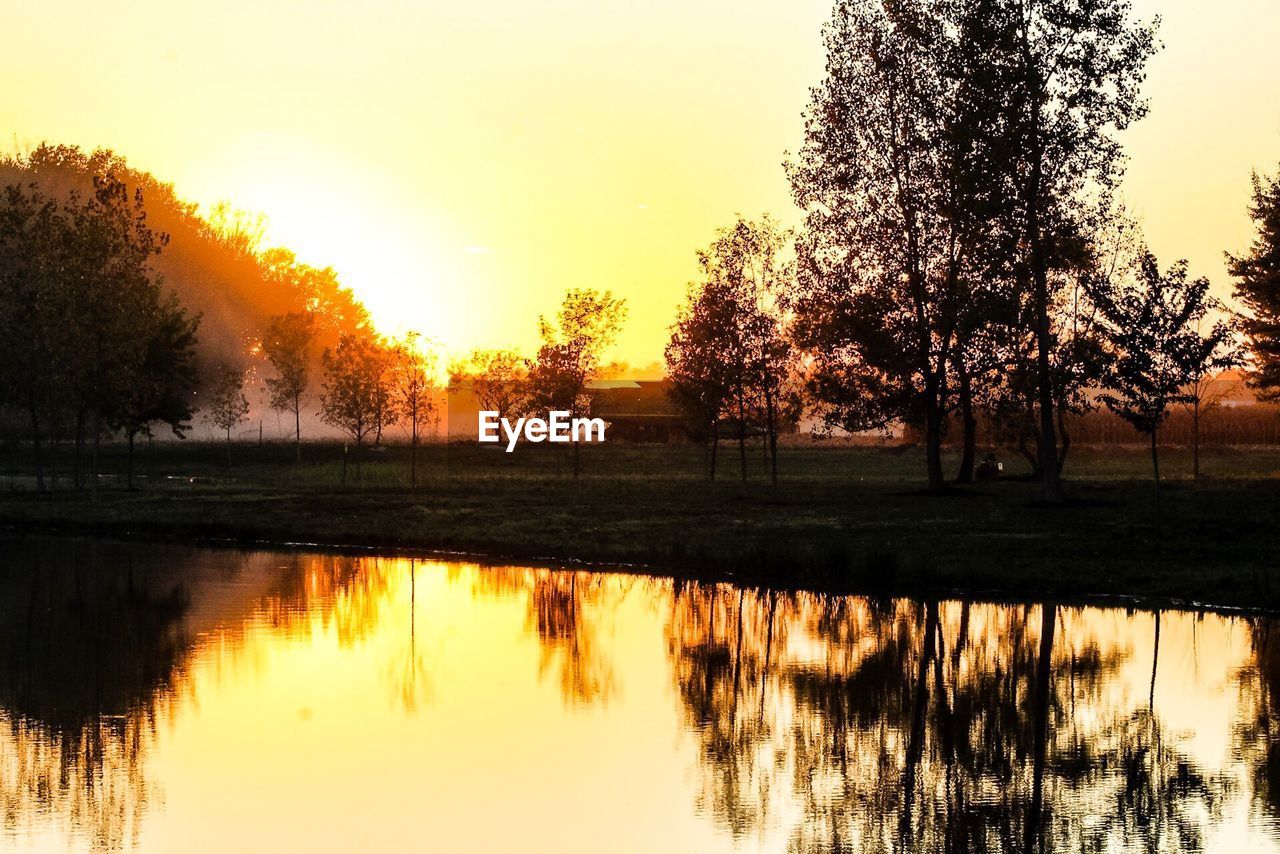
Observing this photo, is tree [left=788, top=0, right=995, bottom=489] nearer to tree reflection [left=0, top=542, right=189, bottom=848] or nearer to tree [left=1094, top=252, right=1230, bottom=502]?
tree [left=1094, top=252, right=1230, bottom=502]

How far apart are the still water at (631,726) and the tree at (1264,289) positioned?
5946 centimetres

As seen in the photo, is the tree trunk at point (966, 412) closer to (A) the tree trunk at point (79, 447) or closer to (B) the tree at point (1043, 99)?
(B) the tree at point (1043, 99)

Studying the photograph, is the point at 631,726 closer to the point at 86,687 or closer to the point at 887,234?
the point at 86,687

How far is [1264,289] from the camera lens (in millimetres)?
84375

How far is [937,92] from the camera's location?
60.9 metres

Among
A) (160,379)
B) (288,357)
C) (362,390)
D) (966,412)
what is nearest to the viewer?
(966,412)

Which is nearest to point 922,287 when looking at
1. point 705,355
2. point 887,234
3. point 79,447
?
point 887,234

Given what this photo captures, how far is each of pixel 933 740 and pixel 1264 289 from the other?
241 feet

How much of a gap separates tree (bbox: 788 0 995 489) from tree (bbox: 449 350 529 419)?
51080mm

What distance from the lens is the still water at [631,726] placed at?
1391 centimetres

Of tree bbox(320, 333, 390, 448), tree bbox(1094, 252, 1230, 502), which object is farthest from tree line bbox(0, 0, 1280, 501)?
tree bbox(320, 333, 390, 448)

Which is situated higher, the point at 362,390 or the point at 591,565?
the point at 362,390

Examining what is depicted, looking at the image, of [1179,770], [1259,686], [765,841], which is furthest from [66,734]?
[1259,686]

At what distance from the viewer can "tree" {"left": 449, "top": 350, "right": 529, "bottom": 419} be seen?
115 meters
